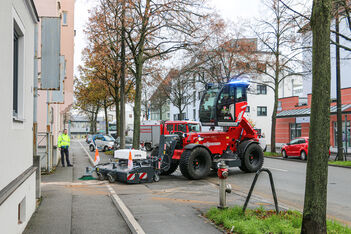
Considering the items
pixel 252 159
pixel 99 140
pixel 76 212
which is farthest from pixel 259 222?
pixel 99 140

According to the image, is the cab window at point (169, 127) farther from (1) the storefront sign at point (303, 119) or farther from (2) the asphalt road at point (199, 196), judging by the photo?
(2) the asphalt road at point (199, 196)

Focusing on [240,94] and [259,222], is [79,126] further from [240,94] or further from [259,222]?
[259,222]

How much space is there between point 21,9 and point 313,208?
5.43 metres

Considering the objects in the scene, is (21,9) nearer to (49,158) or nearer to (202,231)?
(202,231)

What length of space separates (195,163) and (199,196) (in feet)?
11.7

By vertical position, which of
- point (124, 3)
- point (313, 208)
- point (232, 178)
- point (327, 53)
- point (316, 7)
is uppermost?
point (124, 3)

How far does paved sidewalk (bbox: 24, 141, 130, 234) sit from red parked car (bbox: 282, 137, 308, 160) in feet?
53.5

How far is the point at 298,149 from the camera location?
23625 mm

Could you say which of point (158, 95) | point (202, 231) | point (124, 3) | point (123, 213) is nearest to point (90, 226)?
point (123, 213)

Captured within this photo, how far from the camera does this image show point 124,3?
1659cm

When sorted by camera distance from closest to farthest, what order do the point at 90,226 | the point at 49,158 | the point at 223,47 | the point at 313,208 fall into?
the point at 313,208 < the point at 90,226 < the point at 49,158 < the point at 223,47

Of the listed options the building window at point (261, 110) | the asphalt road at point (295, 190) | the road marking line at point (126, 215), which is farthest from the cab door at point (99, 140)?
the building window at point (261, 110)

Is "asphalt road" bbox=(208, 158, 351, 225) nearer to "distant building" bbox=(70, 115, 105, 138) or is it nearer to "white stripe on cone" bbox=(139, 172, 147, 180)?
"white stripe on cone" bbox=(139, 172, 147, 180)

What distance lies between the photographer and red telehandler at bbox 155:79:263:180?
41.4 ft
